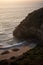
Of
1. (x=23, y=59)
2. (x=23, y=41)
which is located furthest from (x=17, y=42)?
(x=23, y=59)

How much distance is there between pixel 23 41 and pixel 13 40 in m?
1.29

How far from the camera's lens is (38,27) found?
42.6ft

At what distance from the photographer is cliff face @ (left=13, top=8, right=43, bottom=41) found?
12.9 meters

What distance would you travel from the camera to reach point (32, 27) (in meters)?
13.3

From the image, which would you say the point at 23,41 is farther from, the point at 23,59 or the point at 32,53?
the point at 23,59

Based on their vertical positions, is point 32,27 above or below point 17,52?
above

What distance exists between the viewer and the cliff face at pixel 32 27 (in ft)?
42.3

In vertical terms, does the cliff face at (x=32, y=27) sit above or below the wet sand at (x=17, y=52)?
above

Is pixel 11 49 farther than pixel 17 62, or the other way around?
pixel 11 49

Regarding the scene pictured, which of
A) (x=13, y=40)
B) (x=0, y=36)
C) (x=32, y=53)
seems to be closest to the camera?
(x=32, y=53)

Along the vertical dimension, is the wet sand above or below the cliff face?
below

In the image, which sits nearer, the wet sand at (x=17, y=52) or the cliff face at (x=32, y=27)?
the wet sand at (x=17, y=52)

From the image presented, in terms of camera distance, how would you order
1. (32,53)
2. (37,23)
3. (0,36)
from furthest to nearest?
(0,36), (37,23), (32,53)

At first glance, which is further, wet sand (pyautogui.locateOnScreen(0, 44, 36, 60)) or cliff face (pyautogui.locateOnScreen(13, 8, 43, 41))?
cliff face (pyautogui.locateOnScreen(13, 8, 43, 41))
